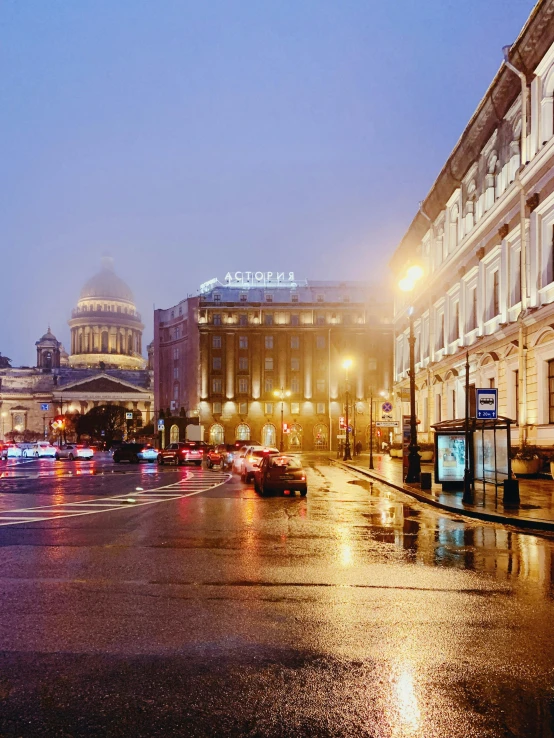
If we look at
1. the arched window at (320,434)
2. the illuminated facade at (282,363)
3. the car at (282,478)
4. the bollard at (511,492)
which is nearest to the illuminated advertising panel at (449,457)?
the car at (282,478)

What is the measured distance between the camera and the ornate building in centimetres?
16362

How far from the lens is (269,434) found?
347 ft

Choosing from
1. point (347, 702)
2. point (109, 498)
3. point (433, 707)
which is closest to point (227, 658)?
point (347, 702)

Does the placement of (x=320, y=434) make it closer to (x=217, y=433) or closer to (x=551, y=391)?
(x=217, y=433)

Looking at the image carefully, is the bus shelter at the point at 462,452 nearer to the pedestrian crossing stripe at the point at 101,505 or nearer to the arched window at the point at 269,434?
the pedestrian crossing stripe at the point at 101,505

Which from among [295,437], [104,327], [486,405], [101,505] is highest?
[104,327]

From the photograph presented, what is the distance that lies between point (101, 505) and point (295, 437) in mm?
85538

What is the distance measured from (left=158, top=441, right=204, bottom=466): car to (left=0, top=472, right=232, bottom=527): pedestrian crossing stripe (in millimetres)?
23685

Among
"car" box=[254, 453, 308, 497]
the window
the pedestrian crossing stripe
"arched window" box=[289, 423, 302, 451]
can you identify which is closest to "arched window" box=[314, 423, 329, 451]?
"arched window" box=[289, 423, 302, 451]

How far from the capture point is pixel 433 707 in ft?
16.3

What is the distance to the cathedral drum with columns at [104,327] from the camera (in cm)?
18212

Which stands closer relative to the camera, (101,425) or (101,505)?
(101,505)

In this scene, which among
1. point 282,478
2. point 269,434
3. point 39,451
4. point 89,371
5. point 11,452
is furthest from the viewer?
point 89,371

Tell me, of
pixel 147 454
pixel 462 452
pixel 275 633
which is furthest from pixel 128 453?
pixel 275 633
